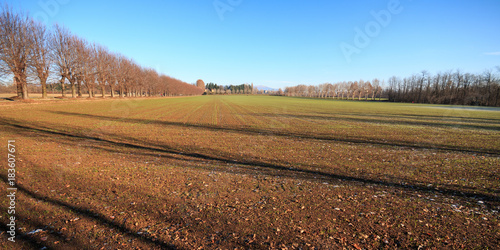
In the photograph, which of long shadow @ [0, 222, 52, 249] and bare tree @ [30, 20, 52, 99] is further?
bare tree @ [30, 20, 52, 99]

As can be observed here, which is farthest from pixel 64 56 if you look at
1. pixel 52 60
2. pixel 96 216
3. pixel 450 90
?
pixel 450 90

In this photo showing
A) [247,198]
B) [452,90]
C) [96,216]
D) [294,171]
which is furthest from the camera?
[452,90]

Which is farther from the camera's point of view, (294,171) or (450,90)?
(450,90)

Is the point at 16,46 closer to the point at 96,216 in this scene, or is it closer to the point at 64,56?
the point at 64,56

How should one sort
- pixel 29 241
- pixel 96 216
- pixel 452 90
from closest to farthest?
pixel 29 241
pixel 96 216
pixel 452 90

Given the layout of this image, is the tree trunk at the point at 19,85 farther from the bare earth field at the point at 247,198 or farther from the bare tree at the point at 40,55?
the bare earth field at the point at 247,198

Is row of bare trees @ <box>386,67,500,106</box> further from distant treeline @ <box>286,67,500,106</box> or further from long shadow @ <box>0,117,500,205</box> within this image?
long shadow @ <box>0,117,500,205</box>

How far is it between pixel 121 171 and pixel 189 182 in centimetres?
283

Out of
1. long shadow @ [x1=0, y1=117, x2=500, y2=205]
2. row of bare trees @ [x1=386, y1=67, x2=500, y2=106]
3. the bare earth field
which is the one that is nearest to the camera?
the bare earth field

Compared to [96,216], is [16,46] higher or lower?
higher

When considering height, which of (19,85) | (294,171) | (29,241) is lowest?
(29,241)

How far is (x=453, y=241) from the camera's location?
4242 mm

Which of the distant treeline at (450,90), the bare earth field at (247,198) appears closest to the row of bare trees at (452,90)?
the distant treeline at (450,90)

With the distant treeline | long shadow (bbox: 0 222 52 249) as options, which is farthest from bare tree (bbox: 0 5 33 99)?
the distant treeline
